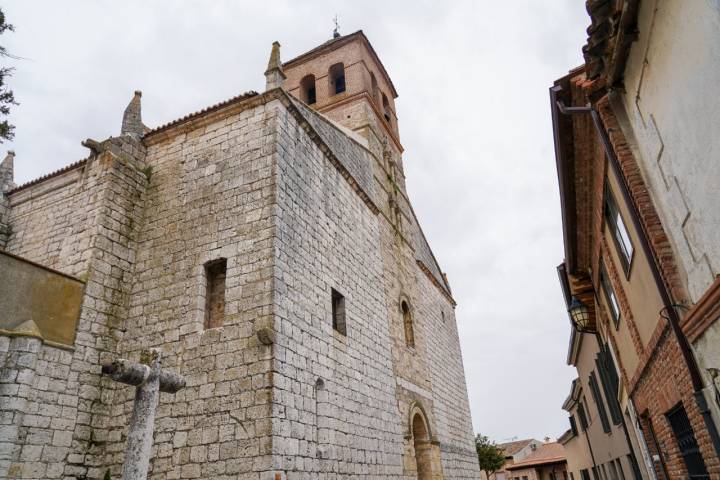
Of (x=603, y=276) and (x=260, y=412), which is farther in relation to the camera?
(x=603, y=276)

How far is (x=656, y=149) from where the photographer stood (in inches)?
→ 164

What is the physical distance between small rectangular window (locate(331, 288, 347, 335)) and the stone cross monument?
4365 millimetres

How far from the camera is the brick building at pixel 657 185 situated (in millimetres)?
3465

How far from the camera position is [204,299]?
300 inches

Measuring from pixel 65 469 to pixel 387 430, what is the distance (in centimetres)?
532

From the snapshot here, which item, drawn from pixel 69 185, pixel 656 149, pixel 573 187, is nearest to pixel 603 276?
pixel 573 187

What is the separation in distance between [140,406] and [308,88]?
53.7 ft

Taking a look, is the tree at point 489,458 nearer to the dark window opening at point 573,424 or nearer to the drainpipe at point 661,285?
the dark window opening at point 573,424

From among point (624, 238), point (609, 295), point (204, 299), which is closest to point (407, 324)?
point (609, 295)

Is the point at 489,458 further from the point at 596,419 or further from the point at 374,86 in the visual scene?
the point at 374,86

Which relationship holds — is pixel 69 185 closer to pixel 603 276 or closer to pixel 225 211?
pixel 225 211

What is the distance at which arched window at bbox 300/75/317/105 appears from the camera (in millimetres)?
18750

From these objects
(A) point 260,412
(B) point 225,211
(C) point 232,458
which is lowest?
(C) point 232,458

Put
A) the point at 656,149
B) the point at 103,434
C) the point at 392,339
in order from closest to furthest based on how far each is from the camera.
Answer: the point at 656,149
the point at 103,434
the point at 392,339
